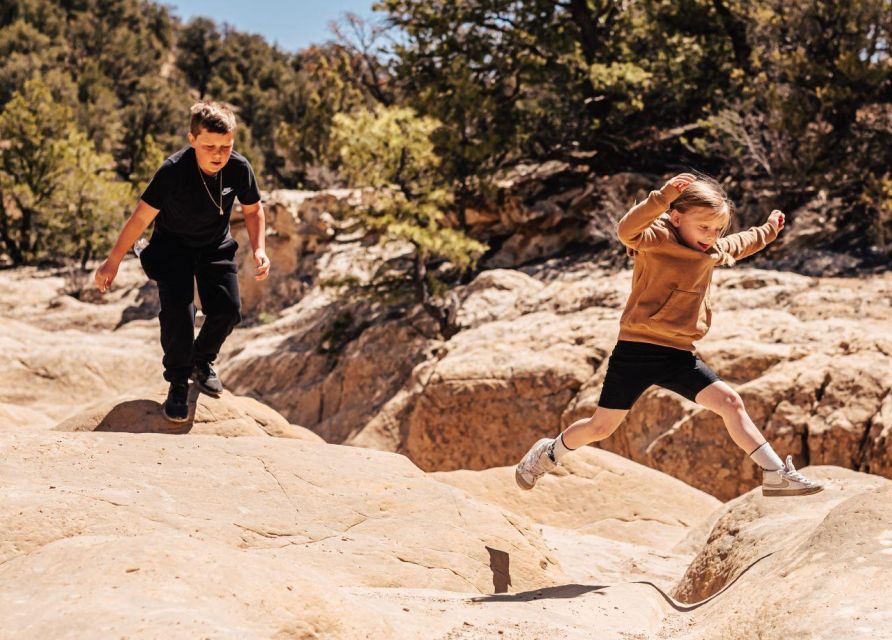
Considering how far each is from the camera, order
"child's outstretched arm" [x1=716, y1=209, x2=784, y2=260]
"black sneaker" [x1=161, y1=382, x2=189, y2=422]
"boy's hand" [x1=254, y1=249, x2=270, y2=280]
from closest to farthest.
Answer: "child's outstretched arm" [x1=716, y1=209, x2=784, y2=260]
"boy's hand" [x1=254, y1=249, x2=270, y2=280]
"black sneaker" [x1=161, y1=382, x2=189, y2=422]

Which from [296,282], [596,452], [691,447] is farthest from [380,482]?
[296,282]

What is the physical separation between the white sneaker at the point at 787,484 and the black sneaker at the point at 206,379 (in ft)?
10.1

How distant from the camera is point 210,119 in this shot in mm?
4797

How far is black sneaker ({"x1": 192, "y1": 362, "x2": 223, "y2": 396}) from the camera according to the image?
5570 millimetres

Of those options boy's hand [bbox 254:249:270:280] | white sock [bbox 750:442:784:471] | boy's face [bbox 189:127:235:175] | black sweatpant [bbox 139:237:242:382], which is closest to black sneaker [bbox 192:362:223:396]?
black sweatpant [bbox 139:237:242:382]

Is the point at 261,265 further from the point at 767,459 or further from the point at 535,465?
the point at 767,459

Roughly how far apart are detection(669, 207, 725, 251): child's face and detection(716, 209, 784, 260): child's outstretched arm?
0.16 meters

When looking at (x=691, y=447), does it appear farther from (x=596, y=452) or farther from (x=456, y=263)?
(x=456, y=263)

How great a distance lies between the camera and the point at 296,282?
21625 mm

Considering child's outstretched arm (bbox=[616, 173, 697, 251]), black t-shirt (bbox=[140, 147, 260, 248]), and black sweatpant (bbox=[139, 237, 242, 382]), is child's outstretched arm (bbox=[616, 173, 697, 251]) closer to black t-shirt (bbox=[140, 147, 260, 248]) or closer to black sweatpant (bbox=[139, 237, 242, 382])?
black t-shirt (bbox=[140, 147, 260, 248])

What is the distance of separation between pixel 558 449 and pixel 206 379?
2193mm

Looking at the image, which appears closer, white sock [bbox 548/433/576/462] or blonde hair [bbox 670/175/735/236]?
blonde hair [bbox 670/175/735/236]

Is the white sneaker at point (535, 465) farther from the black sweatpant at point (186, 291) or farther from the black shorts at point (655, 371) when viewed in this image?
the black sweatpant at point (186, 291)

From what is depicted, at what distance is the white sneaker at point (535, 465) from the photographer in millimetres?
4699
